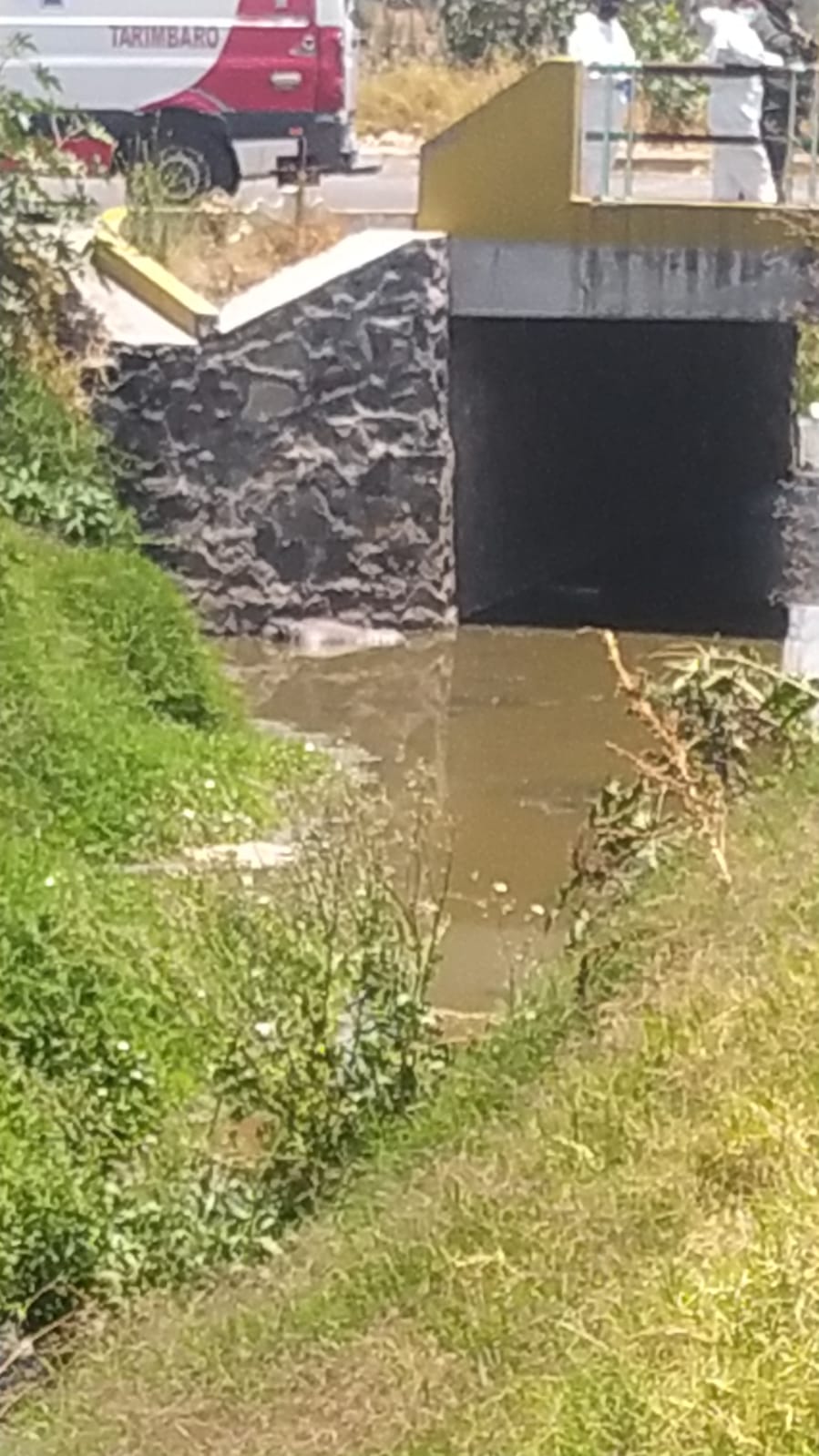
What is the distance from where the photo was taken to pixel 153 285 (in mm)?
14992

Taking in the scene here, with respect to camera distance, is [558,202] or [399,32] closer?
[558,202]

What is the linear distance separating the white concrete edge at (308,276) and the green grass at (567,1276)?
8617 millimetres

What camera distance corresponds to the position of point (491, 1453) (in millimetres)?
4500

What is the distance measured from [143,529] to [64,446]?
0.75 m

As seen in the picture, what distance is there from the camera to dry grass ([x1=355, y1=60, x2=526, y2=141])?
88.6 ft

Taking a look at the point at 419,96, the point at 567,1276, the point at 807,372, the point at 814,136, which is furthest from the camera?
the point at 419,96

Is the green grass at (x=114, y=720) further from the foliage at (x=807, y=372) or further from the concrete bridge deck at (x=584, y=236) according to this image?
the foliage at (x=807, y=372)

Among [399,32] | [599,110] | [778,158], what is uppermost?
[399,32]

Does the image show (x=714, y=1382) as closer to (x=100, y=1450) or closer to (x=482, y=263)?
(x=100, y=1450)

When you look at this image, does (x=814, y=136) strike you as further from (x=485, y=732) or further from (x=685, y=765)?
(x=685, y=765)

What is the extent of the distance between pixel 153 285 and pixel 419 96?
13.8m

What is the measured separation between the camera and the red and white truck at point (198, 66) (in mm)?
19047

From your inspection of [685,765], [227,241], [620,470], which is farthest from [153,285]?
[685,765]

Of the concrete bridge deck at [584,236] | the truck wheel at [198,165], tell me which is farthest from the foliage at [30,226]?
the truck wheel at [198,165]
